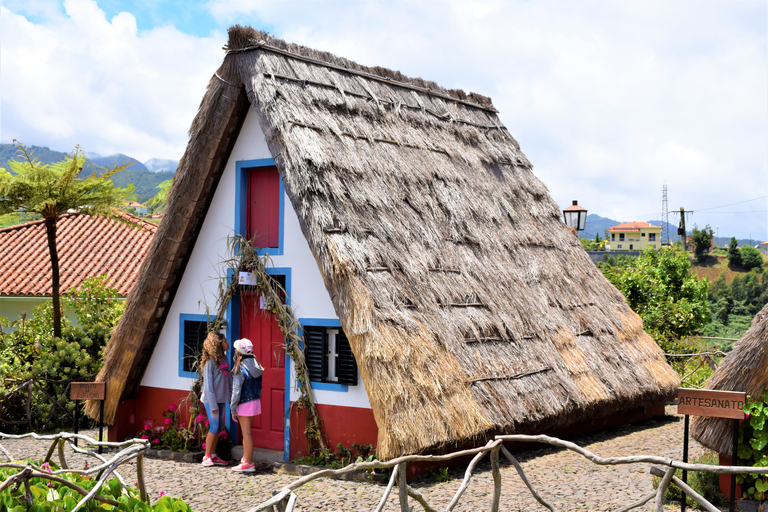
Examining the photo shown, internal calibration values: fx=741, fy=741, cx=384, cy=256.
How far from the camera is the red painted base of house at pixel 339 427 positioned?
28.9 feet

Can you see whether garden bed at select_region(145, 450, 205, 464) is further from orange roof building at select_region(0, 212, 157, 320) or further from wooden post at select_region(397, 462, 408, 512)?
orange roof building at select_region(0, 212, 157, 320)

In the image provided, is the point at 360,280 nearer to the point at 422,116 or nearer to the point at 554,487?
the point at 554,487

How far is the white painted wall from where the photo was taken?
9.27 metres

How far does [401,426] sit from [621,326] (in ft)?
19.6

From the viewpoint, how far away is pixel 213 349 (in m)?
9.55

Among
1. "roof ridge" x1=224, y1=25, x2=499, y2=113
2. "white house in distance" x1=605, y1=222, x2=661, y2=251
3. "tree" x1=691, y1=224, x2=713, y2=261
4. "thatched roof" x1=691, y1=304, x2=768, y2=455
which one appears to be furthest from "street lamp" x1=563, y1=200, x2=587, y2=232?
"white house in distance" x1=605, y1=222, x2=661, y2=251

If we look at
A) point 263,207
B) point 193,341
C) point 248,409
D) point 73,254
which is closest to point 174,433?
point 193,341

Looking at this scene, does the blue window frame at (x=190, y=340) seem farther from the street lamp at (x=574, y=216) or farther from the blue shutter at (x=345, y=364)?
the street lamp at (x=574, y=216)

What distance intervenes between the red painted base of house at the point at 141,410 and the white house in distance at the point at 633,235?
125434 millimetres

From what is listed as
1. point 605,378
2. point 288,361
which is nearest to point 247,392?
point 288,361

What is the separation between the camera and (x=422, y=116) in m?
12.5

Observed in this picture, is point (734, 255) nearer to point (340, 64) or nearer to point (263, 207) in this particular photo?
point (340, 64)

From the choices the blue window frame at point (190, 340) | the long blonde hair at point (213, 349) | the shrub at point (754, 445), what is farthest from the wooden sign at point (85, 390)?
the shrub at point (754, 445)

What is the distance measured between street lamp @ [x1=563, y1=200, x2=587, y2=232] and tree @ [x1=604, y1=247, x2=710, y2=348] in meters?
4.93
